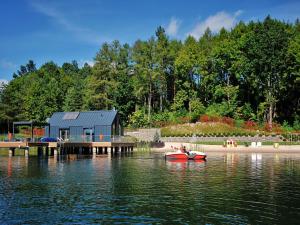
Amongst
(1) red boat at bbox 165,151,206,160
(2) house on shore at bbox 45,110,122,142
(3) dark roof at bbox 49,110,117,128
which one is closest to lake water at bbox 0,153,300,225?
(1) red boat at bbox 165,151,206,160

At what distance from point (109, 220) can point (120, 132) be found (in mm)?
50926

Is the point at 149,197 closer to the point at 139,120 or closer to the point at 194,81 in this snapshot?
the point at 139,120

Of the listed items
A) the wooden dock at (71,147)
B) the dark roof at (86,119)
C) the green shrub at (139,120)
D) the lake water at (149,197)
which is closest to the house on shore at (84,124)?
the dark roof at (86,119)

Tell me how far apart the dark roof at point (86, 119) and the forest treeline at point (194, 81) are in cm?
1785

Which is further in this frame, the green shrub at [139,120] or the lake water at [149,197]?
the green shrub at [139,120]

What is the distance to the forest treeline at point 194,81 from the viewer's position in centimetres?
7394

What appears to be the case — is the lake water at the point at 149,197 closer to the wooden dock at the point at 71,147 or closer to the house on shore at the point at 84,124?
the wooden dock at the point at 71,147

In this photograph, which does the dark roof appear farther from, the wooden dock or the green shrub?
the green shrub

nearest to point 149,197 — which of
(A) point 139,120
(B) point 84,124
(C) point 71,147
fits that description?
(C) point 71,147

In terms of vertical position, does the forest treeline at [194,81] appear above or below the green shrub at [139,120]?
above

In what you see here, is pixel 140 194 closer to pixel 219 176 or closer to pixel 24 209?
pixel 24 209

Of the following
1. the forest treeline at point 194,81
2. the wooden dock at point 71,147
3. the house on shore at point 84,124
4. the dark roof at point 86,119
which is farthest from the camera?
the forest treeline at point 194,81

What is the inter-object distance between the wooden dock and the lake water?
1783 cm

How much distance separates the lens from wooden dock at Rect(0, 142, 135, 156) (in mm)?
51000
